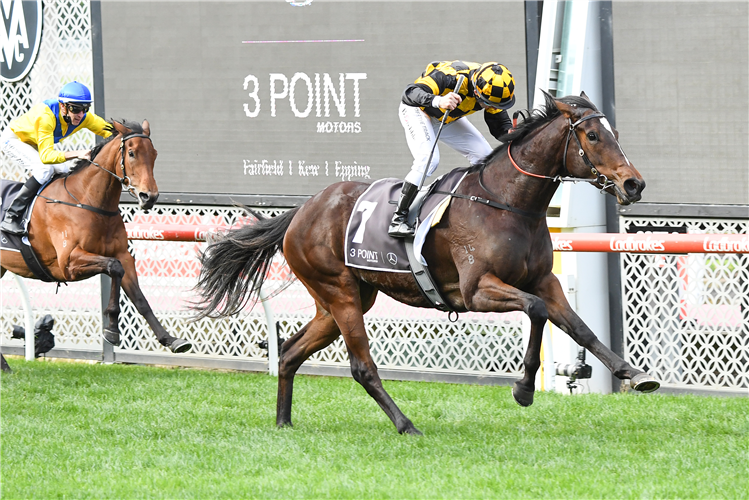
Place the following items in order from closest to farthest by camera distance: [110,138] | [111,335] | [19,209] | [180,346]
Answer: [180,346], [111,335], [110,138], [19,209]

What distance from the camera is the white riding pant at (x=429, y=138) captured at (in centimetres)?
566

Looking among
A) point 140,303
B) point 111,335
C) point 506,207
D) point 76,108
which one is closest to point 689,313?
point 506,207

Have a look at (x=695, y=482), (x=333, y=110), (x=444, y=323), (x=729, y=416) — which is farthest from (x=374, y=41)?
(x=695, y=482)

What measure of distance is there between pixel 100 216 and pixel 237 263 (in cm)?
178

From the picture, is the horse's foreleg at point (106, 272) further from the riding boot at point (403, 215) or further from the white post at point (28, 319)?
the riding boot at point (403, 215)

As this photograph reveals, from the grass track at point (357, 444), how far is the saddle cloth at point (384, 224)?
0.97m

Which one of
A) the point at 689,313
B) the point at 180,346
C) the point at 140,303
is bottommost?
the point at 180,346

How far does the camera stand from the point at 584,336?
5.04 meters

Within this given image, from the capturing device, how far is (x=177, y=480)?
476cm

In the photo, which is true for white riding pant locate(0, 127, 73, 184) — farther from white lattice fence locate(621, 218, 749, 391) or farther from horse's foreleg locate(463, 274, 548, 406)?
white lattice fence locate(621, 218, 749, 391)

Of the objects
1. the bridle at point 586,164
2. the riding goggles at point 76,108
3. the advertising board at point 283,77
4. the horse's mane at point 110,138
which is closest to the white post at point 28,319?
the horse's mane at point 110,138

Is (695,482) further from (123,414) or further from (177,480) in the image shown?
(123,414)

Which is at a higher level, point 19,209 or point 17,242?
point 19,209

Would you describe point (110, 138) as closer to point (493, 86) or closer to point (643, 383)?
point (493, 86)
